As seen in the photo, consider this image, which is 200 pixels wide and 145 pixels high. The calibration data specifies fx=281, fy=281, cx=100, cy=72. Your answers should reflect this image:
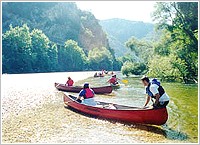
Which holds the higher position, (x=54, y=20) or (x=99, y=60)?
(x=54, y=20)

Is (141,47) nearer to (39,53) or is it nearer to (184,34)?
(184,34)

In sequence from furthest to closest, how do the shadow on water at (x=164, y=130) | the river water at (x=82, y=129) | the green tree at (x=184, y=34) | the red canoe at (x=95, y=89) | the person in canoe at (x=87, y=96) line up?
the green tree at (x=184, y=34) < the red canoe at (x=95, y=89) < the person in canoe at (x=87, y=96) < the shadow on water at (x=164, y=130) < the river water at (x=82, y=129)

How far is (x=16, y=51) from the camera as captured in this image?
66062 mm

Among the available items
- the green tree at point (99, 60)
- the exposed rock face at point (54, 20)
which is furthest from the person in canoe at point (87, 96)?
the exposed rock face at point (54, 20)

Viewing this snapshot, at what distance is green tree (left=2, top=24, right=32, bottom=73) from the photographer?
65312 millimetres

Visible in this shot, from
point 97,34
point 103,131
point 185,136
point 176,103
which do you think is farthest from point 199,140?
point 97,34

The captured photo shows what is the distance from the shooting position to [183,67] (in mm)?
32188

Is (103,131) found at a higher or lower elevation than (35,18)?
lower

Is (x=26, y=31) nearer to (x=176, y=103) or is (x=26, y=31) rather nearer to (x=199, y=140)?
(x=176, y=103)

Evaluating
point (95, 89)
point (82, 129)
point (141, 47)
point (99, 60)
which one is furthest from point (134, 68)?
point (99, 60)

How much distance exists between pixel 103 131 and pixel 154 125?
6.97 feet

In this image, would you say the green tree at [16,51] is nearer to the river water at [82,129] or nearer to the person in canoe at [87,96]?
the river water at [82,129]

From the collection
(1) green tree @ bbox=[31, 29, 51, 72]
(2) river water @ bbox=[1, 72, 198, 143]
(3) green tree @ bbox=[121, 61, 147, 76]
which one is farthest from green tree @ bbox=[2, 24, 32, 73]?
(2) river water @ bbox=[1, 72, 198, 143]

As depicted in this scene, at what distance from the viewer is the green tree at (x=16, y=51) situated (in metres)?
65.3
